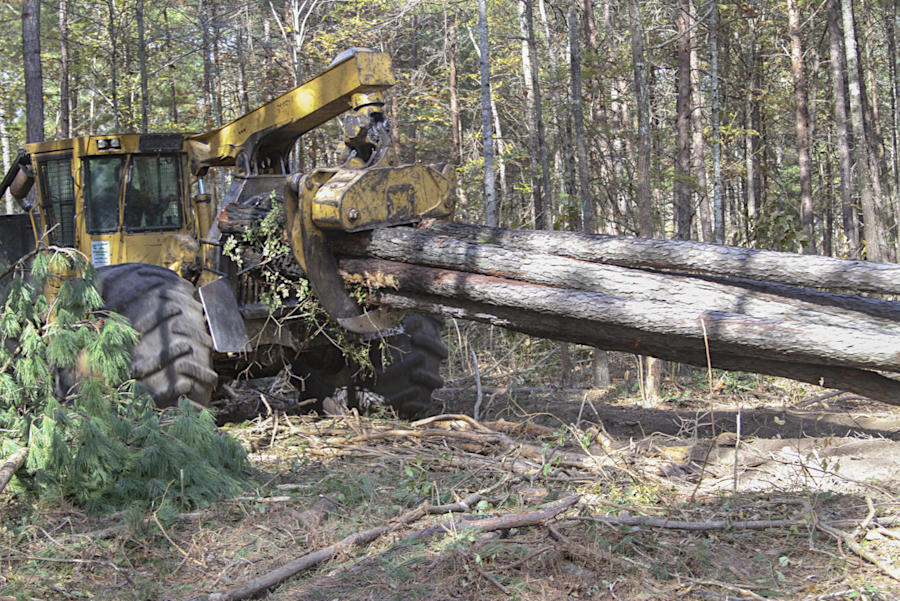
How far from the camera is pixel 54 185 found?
23.4 feet

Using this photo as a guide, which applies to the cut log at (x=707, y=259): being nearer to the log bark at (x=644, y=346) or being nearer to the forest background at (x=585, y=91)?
the log bark at (x=644, y=346)

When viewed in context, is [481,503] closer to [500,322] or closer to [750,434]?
[500,322]

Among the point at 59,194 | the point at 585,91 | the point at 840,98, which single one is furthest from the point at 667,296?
the point at 585,91

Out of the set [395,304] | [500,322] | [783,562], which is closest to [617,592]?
[783,562]

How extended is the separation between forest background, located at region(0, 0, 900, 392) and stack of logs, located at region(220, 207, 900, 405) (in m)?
3.91

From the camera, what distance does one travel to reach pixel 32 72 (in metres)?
11.8

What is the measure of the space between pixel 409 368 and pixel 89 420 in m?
3.45

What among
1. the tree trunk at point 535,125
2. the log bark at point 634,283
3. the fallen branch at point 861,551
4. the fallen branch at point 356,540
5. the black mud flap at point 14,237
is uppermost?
the tree trunk at point 535,125

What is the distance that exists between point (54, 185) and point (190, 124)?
1969 cm

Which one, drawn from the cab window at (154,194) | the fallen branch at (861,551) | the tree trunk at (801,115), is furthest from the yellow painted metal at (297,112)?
the tree trunk at (801,115)

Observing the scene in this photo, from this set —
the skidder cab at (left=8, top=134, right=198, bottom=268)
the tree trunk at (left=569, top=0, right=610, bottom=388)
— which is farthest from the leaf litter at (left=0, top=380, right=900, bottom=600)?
the tree trunk at (left=569, top=0, right=610, bottom=388)

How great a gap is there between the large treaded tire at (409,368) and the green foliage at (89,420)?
2.51 metres

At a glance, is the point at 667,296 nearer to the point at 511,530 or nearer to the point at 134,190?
the point at 511,530

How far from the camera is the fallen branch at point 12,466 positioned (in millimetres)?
3912
